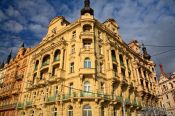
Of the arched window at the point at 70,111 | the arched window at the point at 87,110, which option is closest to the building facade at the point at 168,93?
the arched window at the point at 87,110

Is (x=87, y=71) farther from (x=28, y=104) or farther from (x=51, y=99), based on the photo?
(x=28, y=104)

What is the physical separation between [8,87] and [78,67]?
86.6 ft

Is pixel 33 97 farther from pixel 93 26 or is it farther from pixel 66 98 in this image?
pixel 93 26

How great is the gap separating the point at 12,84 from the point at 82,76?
2462 centimetres

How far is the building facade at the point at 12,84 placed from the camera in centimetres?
3668

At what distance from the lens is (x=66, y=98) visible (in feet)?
79.6

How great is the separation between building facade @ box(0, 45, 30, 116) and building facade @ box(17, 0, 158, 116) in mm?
2691

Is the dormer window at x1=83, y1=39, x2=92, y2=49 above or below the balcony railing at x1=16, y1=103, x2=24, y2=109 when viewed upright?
above

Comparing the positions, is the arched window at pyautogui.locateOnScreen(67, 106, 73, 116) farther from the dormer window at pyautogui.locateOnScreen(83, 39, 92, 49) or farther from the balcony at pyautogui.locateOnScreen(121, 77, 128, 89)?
the dormer window at pyautogui.locateOnScreen(83, 39, 92, 49)

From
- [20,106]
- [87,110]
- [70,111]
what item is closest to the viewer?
[87,110]

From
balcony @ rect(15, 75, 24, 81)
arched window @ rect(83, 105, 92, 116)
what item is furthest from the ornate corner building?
balcony @ rect(15, 75, 24, 81)

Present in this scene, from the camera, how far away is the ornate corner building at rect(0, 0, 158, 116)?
2420cm

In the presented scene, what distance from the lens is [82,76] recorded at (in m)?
24.4

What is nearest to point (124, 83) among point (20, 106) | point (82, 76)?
point (82, 76)
